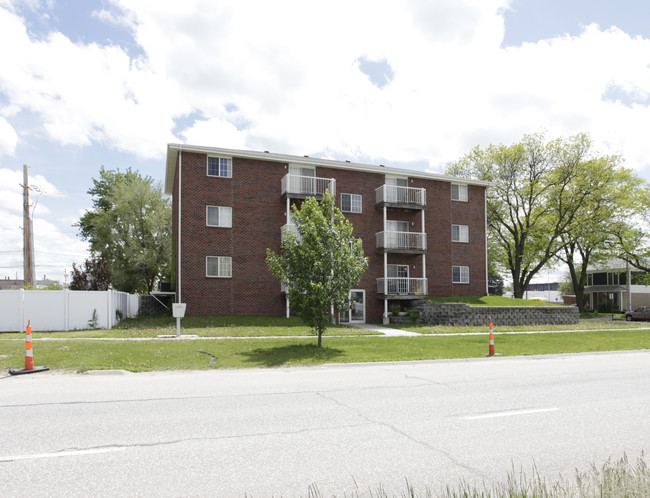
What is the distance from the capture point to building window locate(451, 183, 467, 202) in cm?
3353

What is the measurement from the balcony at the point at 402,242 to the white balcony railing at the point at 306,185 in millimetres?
4326

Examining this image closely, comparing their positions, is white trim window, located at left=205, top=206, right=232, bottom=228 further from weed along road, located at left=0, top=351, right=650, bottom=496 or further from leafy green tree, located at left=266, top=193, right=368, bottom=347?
weed along road, located at left=0, top=351, right=650, bottom=496

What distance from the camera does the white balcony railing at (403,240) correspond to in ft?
98.8

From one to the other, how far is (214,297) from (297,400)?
19.3m

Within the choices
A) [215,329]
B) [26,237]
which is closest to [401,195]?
[215,329]

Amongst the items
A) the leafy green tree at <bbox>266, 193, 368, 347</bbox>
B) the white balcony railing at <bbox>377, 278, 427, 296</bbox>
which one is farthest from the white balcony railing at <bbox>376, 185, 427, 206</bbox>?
the leafy green tree at <bbox>266, 193, 368, 347</bbox>

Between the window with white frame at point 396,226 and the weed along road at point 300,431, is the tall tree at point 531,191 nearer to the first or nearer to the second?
the window with white frame at point 396,226

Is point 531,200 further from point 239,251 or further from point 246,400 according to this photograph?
point 246,400

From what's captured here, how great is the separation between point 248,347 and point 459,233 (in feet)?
70.2

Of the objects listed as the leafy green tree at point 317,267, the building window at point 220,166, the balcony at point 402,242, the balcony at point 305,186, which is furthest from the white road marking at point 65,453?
the balcony at point 402,242

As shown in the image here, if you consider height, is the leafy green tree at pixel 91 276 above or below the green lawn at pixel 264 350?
above

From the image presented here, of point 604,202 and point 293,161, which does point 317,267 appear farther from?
point 604,202

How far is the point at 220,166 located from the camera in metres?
27.5

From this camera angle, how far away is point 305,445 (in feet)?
18.3
